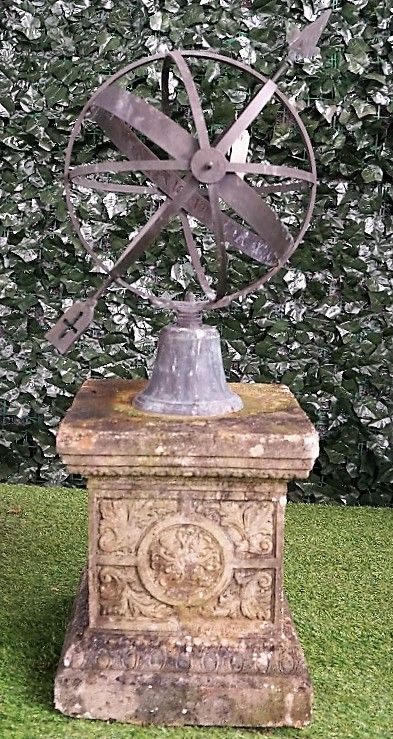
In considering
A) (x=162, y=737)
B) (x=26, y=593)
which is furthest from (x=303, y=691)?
(x=26, y=593)

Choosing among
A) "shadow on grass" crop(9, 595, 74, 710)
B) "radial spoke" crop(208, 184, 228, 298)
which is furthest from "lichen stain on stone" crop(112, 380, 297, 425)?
"shadow on grass" crop(9, 595, 74, 710)

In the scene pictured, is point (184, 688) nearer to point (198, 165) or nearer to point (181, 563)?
point (181, 563)

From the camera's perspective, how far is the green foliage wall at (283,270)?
4.15m

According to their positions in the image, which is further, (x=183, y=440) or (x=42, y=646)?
(x=42, y=646)

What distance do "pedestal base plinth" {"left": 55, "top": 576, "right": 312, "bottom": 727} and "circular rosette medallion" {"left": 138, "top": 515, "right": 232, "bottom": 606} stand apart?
189mm

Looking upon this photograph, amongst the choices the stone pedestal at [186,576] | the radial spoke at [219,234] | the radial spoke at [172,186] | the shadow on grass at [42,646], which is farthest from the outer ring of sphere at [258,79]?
the shadow on grass at [42,646]

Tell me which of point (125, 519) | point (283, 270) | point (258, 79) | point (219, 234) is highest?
point (258, 79)

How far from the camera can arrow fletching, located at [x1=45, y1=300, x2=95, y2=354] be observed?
8.12 feet

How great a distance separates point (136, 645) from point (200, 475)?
555 mm

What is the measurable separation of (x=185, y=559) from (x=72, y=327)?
768 mm

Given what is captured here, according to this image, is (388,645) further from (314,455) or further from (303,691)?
(314,455)

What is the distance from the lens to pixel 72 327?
2.49 meters

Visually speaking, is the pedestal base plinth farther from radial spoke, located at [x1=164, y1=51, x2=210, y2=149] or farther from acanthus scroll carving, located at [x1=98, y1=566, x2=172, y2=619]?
radial spoke, located at [x1=164, y1=51, x2=210, y2=149]

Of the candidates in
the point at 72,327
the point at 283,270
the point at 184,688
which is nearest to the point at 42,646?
the point at 184,688
